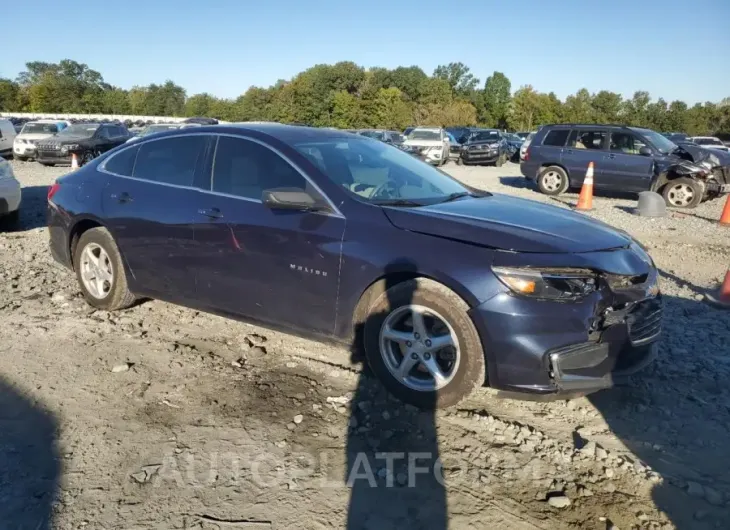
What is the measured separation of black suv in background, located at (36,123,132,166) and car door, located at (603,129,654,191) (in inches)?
591

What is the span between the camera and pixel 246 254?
3893 mm

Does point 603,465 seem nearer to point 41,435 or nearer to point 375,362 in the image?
point 375,362

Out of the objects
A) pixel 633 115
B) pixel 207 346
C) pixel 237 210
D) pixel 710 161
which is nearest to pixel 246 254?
pixel 237 210

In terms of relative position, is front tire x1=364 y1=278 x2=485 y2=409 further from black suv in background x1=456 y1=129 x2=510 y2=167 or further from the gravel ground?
black suv in background x1=456 y1=129 x2=510 y2=167

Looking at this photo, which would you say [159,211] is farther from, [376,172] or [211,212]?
[376,172]

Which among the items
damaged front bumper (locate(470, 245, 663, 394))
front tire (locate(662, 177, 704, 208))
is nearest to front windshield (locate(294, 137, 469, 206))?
damaged front bumper (locate(470, 245, 663, 394))

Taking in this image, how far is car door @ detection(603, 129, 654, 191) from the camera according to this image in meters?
12.7

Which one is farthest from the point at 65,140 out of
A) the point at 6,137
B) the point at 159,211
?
the point at 159,211

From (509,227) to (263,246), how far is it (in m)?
1.56

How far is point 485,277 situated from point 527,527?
4.05 ft

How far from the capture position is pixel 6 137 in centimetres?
2134

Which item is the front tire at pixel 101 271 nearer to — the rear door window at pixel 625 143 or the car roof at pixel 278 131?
the car roof at pixel 278 131

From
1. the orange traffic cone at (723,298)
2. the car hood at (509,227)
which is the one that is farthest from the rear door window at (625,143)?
the car hood at (509,227)

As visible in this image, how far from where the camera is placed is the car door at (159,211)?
13.9 feet
